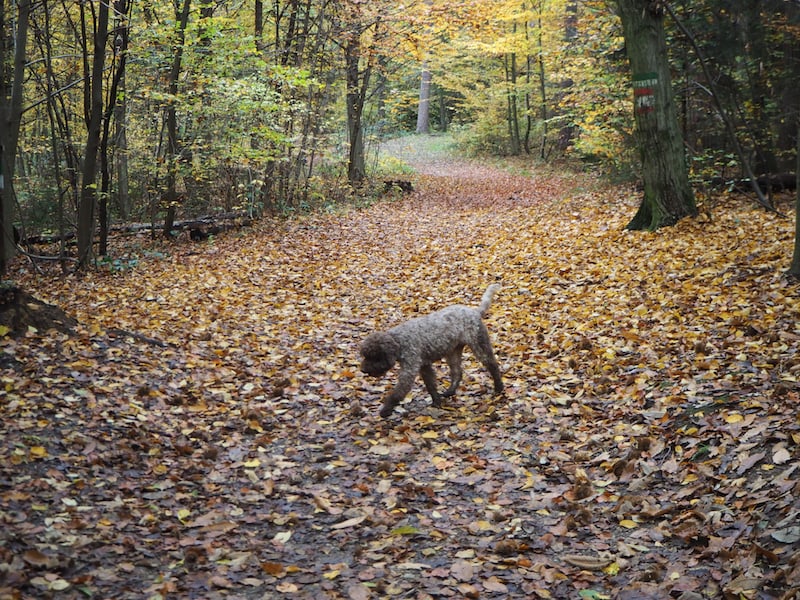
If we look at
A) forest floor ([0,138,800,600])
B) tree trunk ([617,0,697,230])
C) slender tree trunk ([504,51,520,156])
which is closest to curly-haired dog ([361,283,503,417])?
forest floor ([0,138,800,600])

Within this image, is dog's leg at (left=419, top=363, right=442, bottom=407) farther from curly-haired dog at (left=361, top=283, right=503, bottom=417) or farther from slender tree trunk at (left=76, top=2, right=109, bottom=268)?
slender tree trunk at (left=76, top=2, right=109, bottom=268)

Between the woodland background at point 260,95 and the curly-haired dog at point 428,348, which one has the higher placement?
the woodland background at point 260,95

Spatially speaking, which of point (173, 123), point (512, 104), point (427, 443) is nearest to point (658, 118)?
point (427, 443)

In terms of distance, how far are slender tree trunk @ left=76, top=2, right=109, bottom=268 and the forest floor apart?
67.8 inches

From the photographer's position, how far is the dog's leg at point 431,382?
6820 mm

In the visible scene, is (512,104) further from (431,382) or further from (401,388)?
(401,388)

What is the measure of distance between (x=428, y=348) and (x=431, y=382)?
0.54 meters

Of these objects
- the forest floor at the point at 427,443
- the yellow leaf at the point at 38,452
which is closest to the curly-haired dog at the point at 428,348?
the forest floor at the point at 427,443

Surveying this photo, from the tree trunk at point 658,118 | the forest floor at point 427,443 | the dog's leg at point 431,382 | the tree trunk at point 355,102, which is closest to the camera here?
the forest floor at point 427,443

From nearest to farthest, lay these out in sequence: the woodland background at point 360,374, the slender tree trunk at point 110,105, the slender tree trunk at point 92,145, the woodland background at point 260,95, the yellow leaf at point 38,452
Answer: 1. the woodland background at point 360,374
2. the yellow leaf at point 38,452
3. the slender tree trunk at point 92,145
4. the slender tree trunk at point 110,105
5. the woodland background at point 260,95

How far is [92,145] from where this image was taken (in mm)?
12102

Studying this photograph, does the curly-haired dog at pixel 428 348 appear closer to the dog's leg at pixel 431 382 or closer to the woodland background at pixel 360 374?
the dog's leg at pixel 431 382

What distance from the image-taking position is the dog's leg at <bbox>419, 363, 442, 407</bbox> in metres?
6.82

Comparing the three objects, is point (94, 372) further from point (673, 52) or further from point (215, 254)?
point (673, 52)
